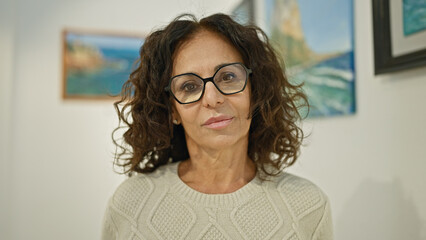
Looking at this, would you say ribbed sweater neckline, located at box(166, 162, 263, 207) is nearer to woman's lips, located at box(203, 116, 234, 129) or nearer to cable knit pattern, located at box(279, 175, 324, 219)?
cable knit pattern, located at box(279, 175, 324, 219)

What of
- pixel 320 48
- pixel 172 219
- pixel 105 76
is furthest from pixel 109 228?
pixel 105 76

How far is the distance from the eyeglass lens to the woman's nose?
0.05 ft

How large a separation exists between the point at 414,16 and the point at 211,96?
69 cm

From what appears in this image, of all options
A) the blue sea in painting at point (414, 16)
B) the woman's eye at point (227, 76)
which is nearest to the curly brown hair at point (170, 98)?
the woman's eye at point (227, 76)

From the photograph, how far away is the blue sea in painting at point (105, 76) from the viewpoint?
3012mm

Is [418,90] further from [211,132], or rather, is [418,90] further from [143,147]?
[143,147]

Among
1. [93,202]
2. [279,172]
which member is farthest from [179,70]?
[93,202]

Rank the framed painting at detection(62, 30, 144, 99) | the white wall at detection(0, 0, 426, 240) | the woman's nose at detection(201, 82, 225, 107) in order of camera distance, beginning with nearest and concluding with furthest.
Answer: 1. the woman's nose at detection(201, 82, 225, 107)
2. the white wall at detection(0, 0, 426, 240)
3. the framed painting at detection(62, 30, 144, 99)

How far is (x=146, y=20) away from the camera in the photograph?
125 inches

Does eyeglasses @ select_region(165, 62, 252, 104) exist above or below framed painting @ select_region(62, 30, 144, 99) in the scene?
below

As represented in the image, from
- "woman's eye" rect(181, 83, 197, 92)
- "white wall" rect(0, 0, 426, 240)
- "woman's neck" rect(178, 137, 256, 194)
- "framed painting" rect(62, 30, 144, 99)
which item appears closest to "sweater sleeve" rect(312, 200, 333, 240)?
"woman's neck" rect(178, 137, 256, 194)

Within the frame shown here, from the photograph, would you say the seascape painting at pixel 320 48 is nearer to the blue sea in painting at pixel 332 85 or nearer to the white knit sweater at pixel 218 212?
the blue sea in painting at pixel 332 85

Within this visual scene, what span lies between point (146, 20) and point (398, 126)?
7.90 ft

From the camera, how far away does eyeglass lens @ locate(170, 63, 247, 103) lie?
1.14 metres
